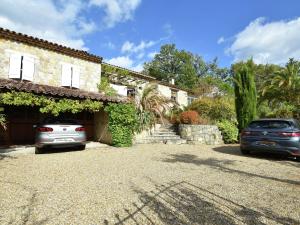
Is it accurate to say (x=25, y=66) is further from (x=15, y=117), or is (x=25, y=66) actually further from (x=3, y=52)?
(x=15, y=117)

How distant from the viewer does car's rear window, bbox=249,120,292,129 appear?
822 centimetres

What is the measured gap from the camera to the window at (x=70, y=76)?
1297 centimetres

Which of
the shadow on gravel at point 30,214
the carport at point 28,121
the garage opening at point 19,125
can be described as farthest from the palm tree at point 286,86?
the shadow on gravel at point 30,214

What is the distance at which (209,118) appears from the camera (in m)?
15.5

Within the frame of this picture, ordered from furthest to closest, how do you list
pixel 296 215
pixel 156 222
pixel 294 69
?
pixel 294 69 < pixel 296 215 < pixel 156 222

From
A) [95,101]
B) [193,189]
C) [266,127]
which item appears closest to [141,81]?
[95,101]

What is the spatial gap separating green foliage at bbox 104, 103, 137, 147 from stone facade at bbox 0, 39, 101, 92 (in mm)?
3709

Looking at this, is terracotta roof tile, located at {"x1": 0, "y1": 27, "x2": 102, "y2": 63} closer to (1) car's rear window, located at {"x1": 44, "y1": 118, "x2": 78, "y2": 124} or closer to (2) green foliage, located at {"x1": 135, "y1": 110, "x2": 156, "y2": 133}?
(2) green foliage, located at {"x1": 135, "y1": 110, "x2": 156, "y2": 133}

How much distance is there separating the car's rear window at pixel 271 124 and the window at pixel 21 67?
10.9 m

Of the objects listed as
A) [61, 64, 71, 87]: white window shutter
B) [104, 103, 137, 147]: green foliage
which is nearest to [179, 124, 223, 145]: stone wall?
[104, 103, 137, 147]: green foliage

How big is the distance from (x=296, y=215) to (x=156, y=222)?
7.00 feet

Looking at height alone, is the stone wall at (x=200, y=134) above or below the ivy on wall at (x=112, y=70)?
below

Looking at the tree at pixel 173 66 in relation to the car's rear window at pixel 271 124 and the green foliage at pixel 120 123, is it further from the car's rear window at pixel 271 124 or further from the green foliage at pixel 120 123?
the car's rear window at pixel 271 124

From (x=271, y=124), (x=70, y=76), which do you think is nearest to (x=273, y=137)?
(x=271, y=124)
